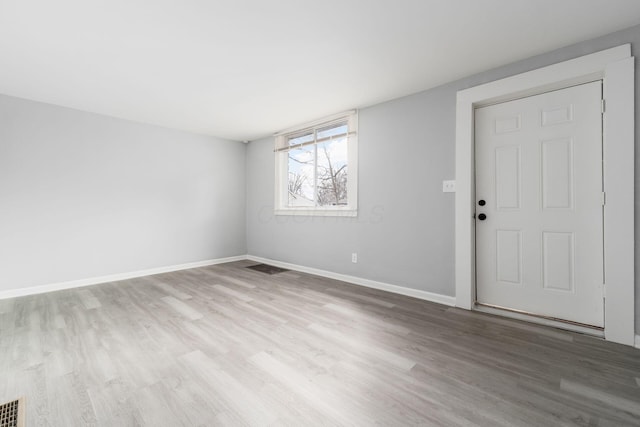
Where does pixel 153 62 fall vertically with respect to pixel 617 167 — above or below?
above

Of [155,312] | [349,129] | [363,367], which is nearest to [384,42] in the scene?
[349,129]

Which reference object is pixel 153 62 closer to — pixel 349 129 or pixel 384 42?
pixel 384 42

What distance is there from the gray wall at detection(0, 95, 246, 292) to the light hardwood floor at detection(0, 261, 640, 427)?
2.82 ft

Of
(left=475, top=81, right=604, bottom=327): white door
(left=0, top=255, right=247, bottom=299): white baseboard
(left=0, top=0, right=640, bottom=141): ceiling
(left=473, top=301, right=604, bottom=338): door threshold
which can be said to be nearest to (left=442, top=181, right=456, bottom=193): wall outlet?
(left=475, top=81, right=604, bottom=327): white door

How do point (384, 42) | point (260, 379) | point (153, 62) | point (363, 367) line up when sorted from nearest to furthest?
point (260, 379) < point (363, 367) < point (384, 42) < point (153, 62)

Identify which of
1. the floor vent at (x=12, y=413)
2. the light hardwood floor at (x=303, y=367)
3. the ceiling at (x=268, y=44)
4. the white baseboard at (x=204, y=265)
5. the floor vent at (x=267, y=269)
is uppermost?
the ceiling at (x=268, y=44)

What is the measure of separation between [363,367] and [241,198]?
4505 mm

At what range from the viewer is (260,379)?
166 cm

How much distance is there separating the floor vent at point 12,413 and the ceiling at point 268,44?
2.44 meters

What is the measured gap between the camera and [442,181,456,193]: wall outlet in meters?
2.94

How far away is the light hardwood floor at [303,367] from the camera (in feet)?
4.50

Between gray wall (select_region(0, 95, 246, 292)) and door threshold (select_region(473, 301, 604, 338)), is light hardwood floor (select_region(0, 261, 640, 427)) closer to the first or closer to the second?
door threshold (select_region(473, 301, 604, 338))

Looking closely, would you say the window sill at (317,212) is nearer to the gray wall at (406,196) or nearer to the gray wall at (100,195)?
the gray wall at (406,196)

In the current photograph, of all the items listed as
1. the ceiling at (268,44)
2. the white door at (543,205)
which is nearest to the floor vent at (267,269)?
the ceiling at (268,44)
